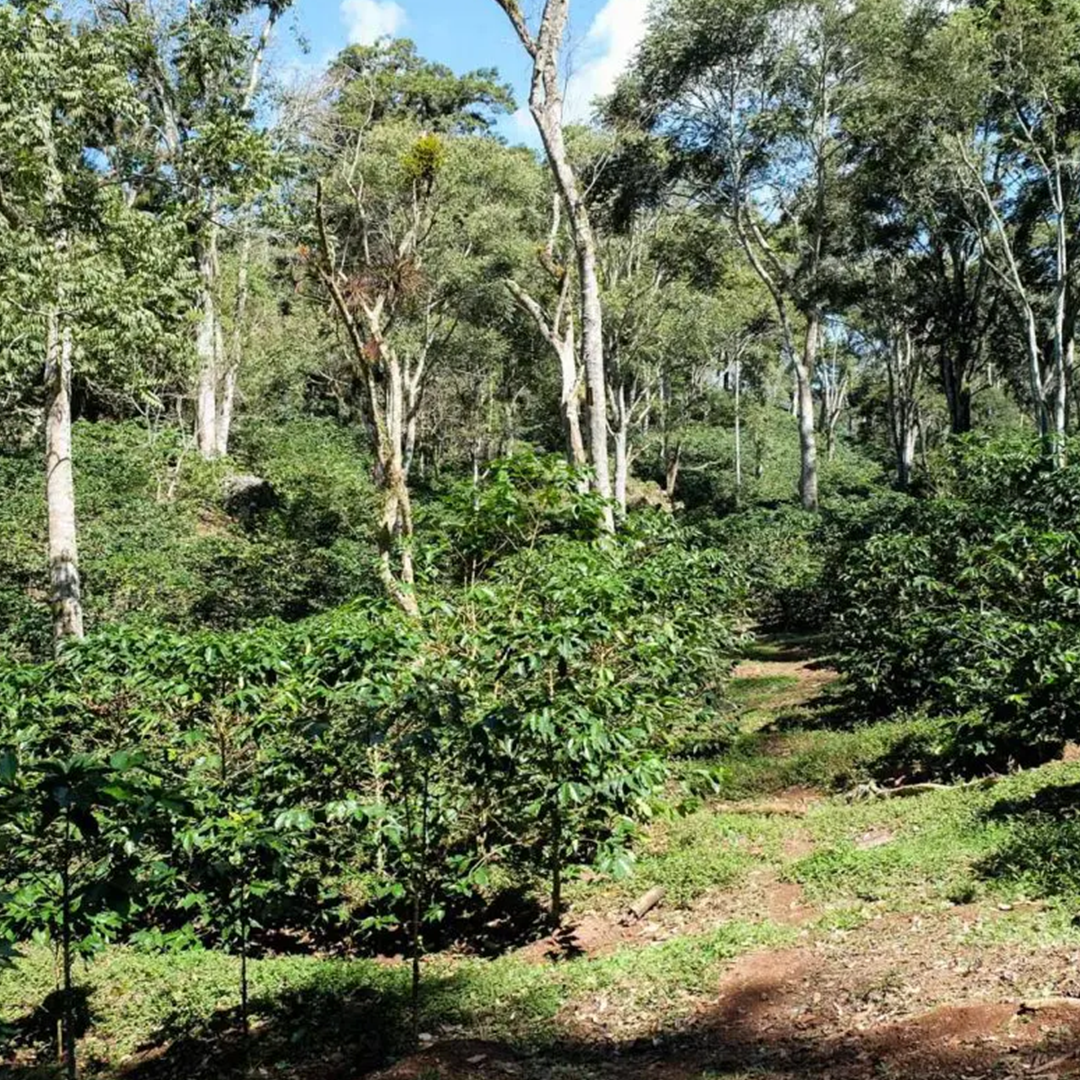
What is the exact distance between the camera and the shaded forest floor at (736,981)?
3.87m

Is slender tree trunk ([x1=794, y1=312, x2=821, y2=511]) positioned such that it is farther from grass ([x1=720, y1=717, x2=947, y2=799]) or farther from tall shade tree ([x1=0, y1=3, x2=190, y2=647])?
tall shade tree ([x1=0, y1=3, x2=190, y2=647])

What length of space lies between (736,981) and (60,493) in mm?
9772

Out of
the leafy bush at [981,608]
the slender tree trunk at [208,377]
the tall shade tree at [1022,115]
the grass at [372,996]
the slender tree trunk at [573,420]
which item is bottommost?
the grass at [372,996]

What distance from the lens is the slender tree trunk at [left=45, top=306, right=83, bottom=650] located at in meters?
10.8

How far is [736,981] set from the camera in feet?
15.7

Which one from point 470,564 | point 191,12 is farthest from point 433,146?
point 470,564

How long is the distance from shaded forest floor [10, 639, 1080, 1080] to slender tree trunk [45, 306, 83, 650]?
536 cm

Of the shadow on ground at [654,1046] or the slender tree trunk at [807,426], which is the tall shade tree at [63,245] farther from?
the slender tree trunk at [807,426]

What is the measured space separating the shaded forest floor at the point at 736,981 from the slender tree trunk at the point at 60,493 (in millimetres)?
5357

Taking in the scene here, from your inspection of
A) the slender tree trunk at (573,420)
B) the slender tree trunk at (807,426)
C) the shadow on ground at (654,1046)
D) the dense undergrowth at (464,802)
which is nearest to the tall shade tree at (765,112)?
the slender tree trunk at (807,426)

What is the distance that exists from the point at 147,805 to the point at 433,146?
18.5 m

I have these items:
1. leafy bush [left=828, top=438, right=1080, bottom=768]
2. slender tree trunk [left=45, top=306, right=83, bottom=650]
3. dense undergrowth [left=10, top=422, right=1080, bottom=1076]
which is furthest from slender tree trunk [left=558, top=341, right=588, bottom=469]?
slender tree trunk [left=45, top=306, right=83, bottom=650]

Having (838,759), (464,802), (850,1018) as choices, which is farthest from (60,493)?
(850,1018)

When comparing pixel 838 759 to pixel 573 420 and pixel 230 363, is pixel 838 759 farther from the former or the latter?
pixel 230 363
